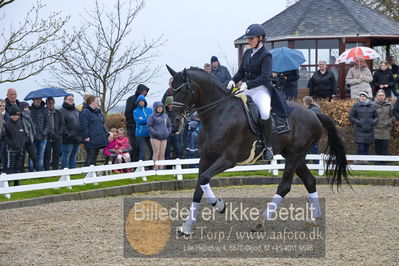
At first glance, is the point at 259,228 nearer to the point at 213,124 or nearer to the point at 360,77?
the point at 213,124

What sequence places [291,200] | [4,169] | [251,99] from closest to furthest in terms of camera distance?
[251,99]
[291,200]
[4,169]

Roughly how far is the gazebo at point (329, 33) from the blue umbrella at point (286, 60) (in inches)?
207

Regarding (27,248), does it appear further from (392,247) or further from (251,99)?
(392,247)

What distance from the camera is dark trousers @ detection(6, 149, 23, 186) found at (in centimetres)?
1523

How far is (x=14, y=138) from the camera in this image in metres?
15.1

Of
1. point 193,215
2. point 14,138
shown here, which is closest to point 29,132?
point 14,138

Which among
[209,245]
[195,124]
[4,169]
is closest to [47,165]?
[4,169]

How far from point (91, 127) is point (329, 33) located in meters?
12.7

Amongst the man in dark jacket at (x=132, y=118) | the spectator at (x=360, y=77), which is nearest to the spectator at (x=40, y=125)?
the man in dark jacket at (x=132, y=118)

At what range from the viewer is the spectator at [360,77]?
2061cm

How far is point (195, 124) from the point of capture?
59.0 ft

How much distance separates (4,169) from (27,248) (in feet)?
21.2

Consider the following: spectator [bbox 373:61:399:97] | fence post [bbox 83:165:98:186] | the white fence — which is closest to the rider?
the white fence

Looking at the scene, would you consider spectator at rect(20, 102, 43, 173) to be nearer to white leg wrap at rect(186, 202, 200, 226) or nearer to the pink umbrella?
white leg wrap at rect(186, 202, 200, 226)
